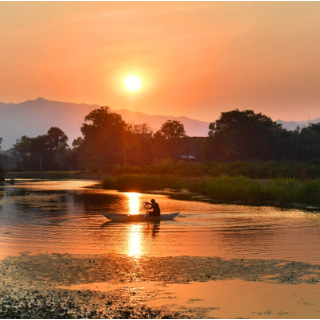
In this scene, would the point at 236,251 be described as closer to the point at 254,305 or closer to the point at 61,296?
the point at 254,305

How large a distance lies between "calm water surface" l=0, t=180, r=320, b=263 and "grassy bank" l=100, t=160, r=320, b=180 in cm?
2030

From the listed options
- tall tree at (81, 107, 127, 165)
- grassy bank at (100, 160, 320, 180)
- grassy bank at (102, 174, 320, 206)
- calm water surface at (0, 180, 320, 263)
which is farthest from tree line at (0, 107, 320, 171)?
calm water surface at (0, 180, 320, 263)

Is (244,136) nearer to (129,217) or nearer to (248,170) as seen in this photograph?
(248,170)

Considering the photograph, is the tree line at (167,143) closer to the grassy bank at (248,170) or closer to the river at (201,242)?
the grassy bank at (248,170)

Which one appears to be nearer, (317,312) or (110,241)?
(317,312)

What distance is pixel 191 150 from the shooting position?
120938mm

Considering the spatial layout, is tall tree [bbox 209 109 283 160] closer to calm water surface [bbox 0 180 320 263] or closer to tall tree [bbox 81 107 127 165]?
tall tree [bbox 81 107 127 165]

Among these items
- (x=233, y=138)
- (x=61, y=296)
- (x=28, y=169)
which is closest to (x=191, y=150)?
(x=233, y=138)

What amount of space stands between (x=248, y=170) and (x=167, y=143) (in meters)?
58.2

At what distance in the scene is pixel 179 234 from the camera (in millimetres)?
20328

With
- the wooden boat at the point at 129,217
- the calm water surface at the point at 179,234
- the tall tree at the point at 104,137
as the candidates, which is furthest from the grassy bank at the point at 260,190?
the tall tree at the point at 104,137

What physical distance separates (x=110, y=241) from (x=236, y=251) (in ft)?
17.3

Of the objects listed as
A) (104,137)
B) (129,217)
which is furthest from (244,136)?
(129,217)

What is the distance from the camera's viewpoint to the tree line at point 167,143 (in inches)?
3275
